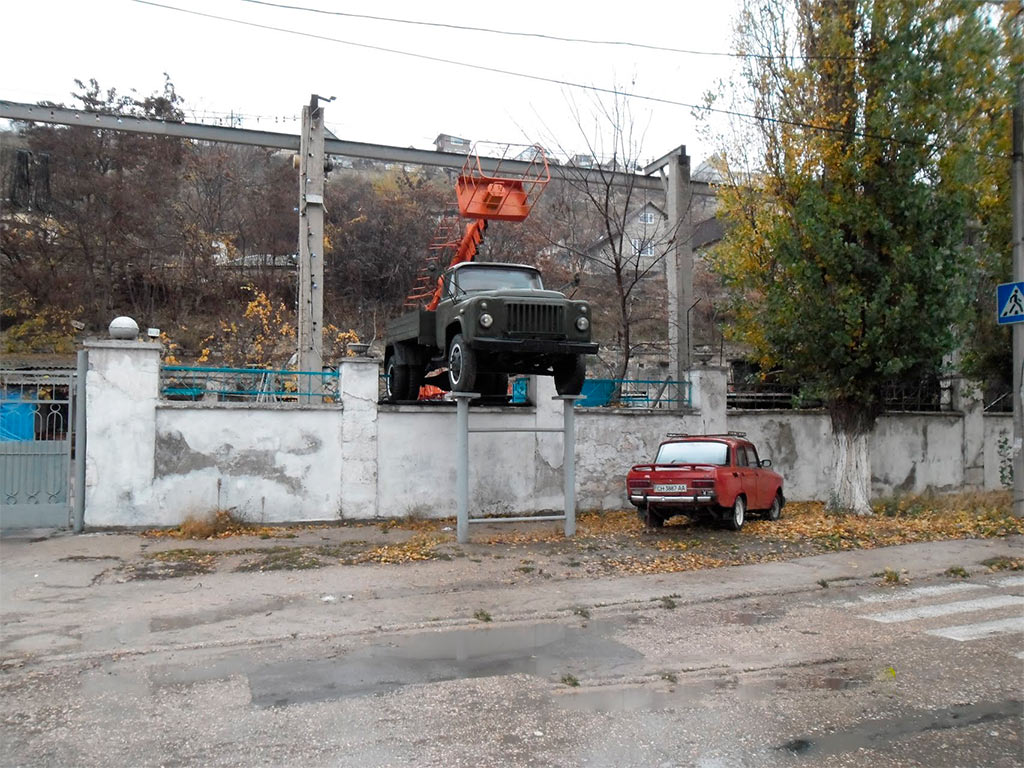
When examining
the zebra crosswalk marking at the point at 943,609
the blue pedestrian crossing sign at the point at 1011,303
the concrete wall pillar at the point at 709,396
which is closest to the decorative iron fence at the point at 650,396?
the concrete wall pillar at the point at 709,396

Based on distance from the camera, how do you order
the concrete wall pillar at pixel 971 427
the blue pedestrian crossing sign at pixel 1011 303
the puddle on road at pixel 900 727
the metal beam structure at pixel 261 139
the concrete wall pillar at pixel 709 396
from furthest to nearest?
the concrete wall pillar at pixel 971 427 → the metal beam structure at pixel 261 139 → the concrete wall pillar at pixel 709 396 → the blue pedestrian crossing sign at pixel 1011 303 → the puddle on road at pixel 900 727

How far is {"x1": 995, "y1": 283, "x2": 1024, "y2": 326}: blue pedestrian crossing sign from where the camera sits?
14.1 m

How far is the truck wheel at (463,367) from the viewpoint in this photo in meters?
11.8

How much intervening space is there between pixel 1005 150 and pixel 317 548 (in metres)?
13.8

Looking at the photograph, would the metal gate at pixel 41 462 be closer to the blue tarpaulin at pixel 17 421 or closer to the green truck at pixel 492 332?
the blue tarpaulin at pixel 17 421

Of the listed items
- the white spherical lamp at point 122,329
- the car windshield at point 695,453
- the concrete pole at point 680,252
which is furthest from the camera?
the concrete pole at point 680,252

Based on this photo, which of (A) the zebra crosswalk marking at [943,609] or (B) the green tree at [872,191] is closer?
(A) the zebra crosswalk marking at [943,609]

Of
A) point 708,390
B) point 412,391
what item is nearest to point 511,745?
point 412,391

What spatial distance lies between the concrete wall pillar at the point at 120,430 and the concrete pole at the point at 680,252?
11.9 m

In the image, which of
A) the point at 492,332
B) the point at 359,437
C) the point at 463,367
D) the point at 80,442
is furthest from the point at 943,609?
the point at 80,442

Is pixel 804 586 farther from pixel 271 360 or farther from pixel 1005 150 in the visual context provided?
pixel 271 360

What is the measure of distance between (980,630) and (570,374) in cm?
646

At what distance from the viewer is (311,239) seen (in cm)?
1745

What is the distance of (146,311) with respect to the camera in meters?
32.7
